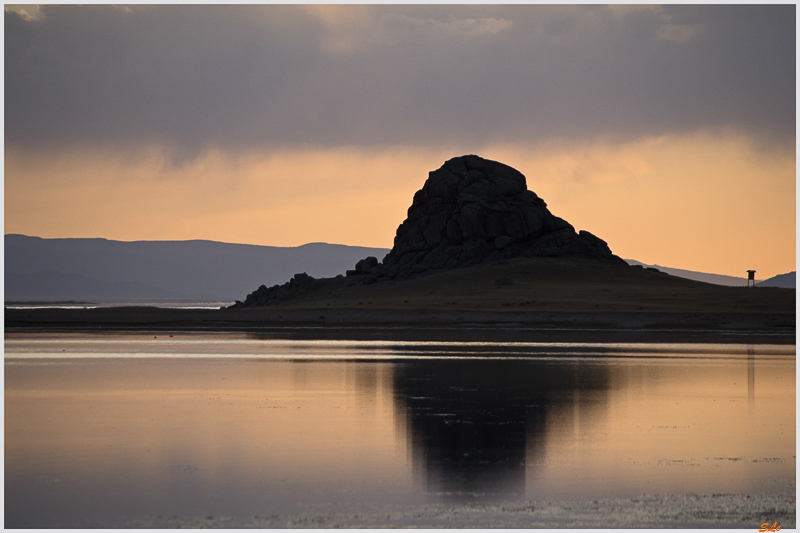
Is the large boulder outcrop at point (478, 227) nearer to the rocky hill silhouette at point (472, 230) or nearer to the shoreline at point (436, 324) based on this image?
the rocky hill silhouette at point (472, 230)

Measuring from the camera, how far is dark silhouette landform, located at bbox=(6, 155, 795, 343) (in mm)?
55875

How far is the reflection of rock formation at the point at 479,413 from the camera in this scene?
42.0 feet

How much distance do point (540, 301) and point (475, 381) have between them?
50.4 meters

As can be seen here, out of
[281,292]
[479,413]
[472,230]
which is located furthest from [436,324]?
[472,230]

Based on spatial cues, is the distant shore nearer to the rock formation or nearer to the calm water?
the rock formation

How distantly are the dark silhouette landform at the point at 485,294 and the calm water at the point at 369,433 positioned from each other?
64.5 feet

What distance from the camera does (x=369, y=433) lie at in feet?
52.7

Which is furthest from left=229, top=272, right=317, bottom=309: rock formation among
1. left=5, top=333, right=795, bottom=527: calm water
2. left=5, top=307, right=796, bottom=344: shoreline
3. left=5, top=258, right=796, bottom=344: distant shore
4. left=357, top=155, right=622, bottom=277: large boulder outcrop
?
left=5, top=333, right=795, bottom=527: calm water

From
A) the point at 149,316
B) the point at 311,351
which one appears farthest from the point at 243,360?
the point at 149,316

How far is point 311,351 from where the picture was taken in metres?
34.5

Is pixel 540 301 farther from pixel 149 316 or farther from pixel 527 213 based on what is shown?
pixel 527 213

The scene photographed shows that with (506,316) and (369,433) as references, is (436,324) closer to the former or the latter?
(506,316)

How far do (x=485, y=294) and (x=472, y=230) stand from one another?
87.3ft

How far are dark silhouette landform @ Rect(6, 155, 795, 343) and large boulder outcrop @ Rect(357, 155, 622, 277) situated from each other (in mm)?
179
